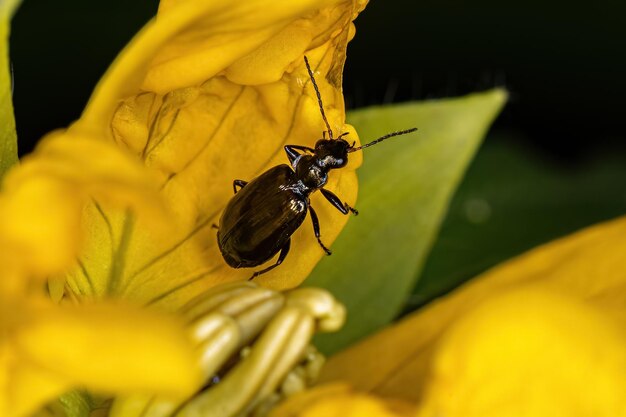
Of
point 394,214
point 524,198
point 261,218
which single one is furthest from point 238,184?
point 524,198

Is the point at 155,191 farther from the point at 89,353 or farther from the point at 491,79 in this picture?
the point at 491,79

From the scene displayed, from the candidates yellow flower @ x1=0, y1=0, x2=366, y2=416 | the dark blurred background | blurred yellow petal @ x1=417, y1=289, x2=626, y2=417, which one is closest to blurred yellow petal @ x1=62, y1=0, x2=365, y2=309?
yellow flower @ x1=0, y1=0, x2=366, y2=416

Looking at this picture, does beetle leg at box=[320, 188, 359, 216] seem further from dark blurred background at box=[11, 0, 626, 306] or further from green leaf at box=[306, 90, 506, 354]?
dark blurred background at box=[11, 0, 626, 306]

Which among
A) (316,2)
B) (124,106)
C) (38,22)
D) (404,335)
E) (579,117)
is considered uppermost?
(316,2)

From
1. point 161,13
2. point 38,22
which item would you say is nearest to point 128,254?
point 161,13

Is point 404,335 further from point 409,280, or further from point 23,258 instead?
point 23,258
